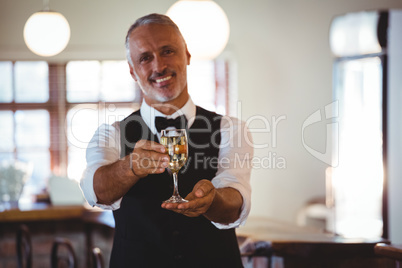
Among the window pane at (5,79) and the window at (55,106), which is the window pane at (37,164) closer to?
the window at (55,106)

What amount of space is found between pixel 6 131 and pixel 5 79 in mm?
592

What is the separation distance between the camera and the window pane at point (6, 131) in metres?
6.17

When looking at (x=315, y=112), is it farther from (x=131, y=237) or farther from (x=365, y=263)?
(x=131, y=237)

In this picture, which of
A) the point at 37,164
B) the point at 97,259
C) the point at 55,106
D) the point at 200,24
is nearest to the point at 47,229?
the point at 200,24

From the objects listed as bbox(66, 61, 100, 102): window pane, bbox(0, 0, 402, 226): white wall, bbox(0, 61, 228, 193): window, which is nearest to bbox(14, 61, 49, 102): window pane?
bbox(0, 61, 228, 193): window

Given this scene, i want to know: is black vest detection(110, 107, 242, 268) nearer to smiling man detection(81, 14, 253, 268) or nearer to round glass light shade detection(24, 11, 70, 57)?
smiling man detection(81, 14, 253, 268)

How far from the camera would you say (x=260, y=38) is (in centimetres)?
629

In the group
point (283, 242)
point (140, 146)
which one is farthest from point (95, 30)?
point (140, 146)

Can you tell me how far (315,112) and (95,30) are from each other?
9.03ft

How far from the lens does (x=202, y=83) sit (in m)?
6.40

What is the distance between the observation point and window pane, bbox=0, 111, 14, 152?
6168 mm

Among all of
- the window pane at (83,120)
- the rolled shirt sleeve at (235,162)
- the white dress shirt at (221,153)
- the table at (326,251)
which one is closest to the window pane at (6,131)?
the window pane at (83,120)

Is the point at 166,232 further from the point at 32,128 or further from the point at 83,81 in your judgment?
the point at 32,128

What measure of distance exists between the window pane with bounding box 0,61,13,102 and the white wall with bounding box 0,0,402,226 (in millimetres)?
102
